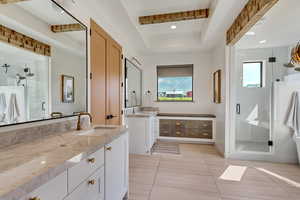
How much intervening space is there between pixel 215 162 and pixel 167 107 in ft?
7.36

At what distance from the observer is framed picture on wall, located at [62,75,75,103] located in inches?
63.3

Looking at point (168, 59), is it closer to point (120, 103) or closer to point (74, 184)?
point (120, 103)

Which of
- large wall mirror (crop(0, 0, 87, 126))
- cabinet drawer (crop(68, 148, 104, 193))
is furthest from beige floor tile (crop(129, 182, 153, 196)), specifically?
large wall mirror (crop(0, 0, 87, 126))

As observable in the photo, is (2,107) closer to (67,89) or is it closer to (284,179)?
(67,89)

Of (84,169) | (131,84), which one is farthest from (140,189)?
(131,84)

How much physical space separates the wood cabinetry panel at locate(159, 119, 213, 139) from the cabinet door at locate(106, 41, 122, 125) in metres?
1.74

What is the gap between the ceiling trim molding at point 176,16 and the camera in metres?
2.79

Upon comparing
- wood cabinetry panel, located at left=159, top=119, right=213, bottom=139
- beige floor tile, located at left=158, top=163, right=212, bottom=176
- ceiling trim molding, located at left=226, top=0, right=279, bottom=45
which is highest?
ceiling trim molding, located at left=226, top=0, right=279, bottom=45

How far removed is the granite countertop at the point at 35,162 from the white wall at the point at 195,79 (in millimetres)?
3725

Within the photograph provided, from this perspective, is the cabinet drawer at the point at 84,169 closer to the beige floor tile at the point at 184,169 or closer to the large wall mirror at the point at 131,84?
the beige floor tile at the point at 184,169

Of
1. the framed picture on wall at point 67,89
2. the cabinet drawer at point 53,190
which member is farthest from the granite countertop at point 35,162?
the framed picture on wall at point 67,89

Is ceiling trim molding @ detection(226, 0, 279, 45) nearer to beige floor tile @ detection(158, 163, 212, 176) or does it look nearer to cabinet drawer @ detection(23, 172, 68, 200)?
beige floor tile @ detection(158, 163, 212, 176)

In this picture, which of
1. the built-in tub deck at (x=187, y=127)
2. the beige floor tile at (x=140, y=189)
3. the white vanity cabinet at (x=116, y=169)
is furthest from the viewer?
the built-in tub deck at (x=187, y=127)

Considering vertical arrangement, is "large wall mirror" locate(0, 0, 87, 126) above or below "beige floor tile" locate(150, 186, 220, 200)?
above
